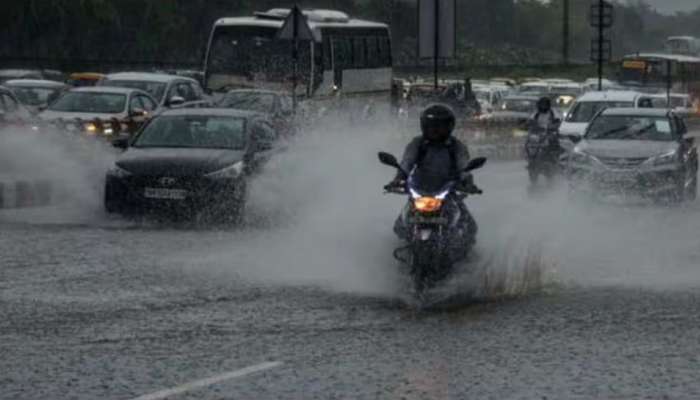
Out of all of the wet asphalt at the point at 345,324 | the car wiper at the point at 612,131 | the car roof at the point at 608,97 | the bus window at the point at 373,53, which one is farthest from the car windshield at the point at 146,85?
the wet asphalt at the point at 345,324

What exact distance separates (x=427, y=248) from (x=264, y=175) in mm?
9654

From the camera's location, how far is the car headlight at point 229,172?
22875 mm

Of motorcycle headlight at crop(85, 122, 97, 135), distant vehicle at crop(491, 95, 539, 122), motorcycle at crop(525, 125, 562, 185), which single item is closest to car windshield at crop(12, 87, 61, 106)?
motorcycle headlight at crop(85, 122, 97, 135)

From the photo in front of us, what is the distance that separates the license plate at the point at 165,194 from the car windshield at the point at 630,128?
845 cm

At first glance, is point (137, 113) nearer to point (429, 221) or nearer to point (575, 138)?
point (575, 138)

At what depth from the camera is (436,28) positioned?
1683 inches

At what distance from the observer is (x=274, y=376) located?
35.7ft

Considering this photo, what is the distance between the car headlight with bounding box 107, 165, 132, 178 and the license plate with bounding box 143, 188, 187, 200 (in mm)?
366

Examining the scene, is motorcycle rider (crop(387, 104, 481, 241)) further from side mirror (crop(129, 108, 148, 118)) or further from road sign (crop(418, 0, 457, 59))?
road sign (crop(418, 0, 457, 59))

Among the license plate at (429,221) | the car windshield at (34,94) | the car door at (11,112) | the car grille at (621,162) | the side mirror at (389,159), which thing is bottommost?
the car windshield at (34,94)

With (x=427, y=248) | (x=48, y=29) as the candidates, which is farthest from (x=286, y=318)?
(x=48, y=29)

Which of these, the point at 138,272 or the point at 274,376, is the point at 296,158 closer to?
the point at 138,272

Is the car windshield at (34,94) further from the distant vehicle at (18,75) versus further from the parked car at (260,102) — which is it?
the distant vehicle at (18,75)

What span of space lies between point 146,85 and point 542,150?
14411mm
